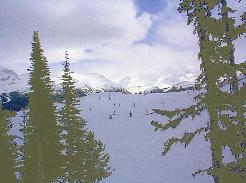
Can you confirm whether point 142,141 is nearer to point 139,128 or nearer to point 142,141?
point 142,141

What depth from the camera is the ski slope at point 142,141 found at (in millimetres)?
45375

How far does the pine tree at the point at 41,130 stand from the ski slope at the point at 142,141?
38.2ft

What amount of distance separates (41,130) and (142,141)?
28.6 metres

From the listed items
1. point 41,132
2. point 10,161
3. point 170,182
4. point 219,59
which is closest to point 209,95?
point 219,59

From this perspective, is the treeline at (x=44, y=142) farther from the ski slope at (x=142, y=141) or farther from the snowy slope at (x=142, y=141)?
the snowy slope at (x=142, y=141)

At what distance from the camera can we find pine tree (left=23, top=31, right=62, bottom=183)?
28.7 meters

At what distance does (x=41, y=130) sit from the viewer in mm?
28812

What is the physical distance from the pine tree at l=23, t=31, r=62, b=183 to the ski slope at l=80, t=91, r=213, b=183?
38.2 feet

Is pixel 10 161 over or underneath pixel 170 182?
over

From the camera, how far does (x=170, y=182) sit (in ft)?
141

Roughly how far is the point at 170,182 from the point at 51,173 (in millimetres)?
17657

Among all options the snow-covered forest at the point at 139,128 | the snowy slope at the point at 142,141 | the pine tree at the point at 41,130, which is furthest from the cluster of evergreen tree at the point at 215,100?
the snowy slope at the point at 142,141

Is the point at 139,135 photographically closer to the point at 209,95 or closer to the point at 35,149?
the point at 35,149

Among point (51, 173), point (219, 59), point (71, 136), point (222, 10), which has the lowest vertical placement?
point (51, 173)
